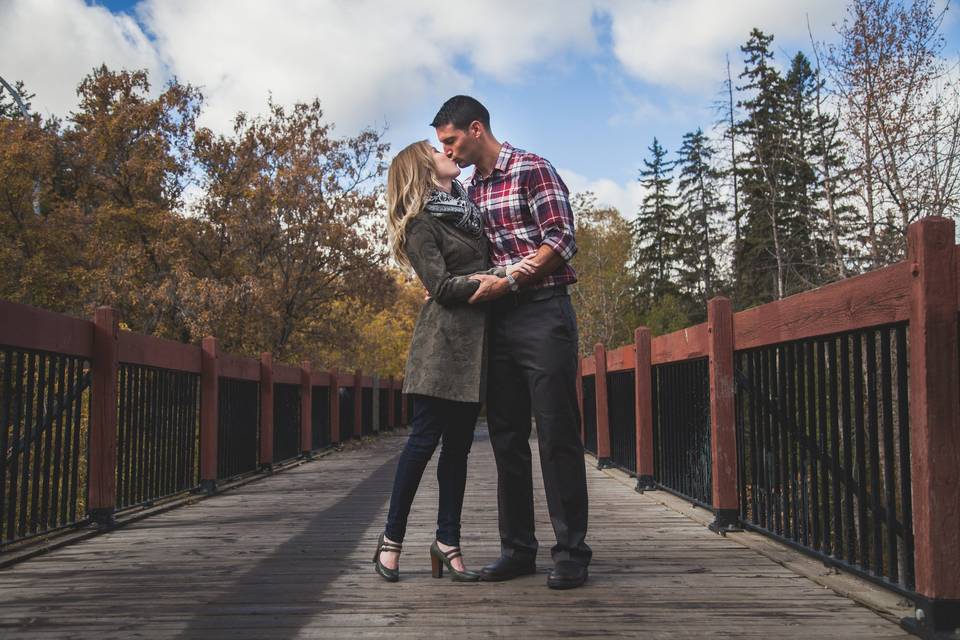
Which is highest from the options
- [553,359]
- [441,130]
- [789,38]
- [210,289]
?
[789,38]

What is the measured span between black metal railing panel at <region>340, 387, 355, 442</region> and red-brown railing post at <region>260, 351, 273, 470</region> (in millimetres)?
4921

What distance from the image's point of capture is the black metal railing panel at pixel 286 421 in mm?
9234

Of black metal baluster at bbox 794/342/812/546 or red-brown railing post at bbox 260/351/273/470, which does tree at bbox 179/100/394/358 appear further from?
black metal baluster at bbox 794/342/812/546

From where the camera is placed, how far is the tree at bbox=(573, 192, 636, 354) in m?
37.4

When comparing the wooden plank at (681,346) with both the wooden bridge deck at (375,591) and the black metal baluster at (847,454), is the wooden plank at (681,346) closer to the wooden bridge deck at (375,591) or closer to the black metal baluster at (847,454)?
the wooden bridge deck at (375,591)

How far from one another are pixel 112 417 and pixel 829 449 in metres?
3.72

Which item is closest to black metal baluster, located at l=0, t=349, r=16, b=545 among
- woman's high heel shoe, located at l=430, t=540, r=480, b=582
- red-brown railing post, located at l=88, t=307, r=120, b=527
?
red-brown railing post, located at l=88, t=307, r=120, b=527

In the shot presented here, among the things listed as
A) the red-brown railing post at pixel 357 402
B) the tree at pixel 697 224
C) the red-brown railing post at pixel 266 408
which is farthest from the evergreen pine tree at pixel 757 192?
the red-brown railing post at pixel 266 408

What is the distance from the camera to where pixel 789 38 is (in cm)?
1434

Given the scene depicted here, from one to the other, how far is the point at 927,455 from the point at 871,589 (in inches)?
33.8

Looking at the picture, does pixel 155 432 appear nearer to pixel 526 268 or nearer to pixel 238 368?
pixel 238 368

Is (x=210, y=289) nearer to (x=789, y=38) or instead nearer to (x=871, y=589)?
(x=789, y=38)

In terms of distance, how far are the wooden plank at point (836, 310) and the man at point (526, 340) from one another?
2.98 ft

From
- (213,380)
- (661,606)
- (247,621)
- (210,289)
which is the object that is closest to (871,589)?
(661,606)
